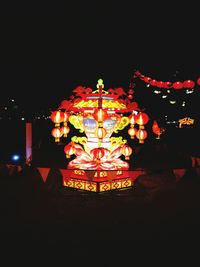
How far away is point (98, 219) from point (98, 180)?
1.90 m

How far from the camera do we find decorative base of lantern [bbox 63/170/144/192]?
697cm

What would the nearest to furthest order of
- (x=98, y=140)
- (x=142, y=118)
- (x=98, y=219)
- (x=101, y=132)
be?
(x=98, y=219) < (x=101, y=132) < (x=142, y=118) < (x=98, y=140)

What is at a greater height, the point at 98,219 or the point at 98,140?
the point at 98,140

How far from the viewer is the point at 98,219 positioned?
210 inches

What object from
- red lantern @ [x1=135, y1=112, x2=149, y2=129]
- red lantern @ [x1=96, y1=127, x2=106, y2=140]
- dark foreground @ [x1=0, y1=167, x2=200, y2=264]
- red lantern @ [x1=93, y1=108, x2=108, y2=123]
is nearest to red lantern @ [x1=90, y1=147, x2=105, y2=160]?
red lantern @ [x1=96, y1=127, x2=106, y2=140]

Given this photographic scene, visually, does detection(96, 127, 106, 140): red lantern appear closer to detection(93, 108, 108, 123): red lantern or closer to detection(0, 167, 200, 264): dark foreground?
detection(93, 108, 108, 123): red lantern

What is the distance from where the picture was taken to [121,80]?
44.3ft

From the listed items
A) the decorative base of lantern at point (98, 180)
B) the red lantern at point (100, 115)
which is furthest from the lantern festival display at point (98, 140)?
the red lantern at point (100, 115)

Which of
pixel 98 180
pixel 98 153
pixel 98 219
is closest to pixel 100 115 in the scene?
pixel 98 153

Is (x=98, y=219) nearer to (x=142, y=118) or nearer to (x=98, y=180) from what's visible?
(x=98, y=180)

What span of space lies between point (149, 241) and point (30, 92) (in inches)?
448

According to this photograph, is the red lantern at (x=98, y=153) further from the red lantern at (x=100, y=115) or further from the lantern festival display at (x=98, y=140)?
the red lantern at (x=100, y=115)

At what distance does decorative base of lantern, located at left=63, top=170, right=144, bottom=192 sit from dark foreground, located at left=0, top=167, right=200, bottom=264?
8.7 inches

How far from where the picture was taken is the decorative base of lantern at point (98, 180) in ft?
22.9
